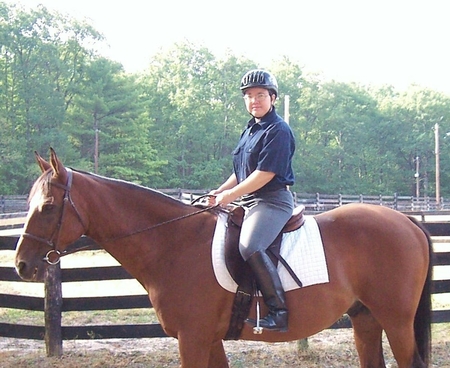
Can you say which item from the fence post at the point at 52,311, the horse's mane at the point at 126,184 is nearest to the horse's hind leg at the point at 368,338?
the horse's mane at the point at 126,184

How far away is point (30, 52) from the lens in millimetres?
41250

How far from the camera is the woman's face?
351 cm

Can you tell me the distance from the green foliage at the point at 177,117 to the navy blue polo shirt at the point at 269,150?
28.9 metres

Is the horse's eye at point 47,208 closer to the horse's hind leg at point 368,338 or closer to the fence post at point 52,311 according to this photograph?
the horse's hind leg at point 368,338

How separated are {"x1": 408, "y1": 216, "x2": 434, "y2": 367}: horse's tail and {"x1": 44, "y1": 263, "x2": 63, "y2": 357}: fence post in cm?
403

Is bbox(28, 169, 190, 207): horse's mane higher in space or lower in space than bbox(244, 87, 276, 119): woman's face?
lower

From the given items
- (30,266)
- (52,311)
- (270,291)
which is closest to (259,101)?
(270,291)

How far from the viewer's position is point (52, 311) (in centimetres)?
556

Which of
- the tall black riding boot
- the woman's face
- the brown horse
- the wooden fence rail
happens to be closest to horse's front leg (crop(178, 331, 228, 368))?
the brown horse

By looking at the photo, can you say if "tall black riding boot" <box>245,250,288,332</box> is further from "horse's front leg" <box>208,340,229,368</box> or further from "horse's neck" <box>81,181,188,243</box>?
"horse's neck" <box>81,181,188,243</box>

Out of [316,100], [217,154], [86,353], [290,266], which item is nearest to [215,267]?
[290,266]

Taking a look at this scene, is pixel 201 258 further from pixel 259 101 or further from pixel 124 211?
pixel 259 101

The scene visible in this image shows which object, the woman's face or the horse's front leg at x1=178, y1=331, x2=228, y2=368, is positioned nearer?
the horse's front leg at x1=178, y1=331, x2=228, y2=368

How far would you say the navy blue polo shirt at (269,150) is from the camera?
10.9ft
